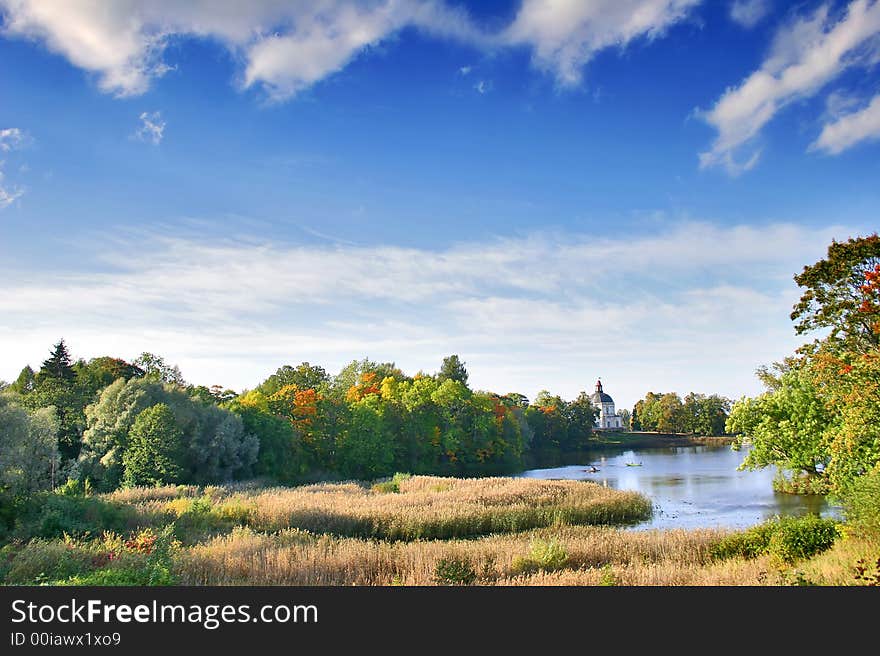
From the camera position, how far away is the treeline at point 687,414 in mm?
157750

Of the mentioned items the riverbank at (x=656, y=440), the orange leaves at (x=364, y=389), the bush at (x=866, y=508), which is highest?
the orange leaves at (x=364, y=389)

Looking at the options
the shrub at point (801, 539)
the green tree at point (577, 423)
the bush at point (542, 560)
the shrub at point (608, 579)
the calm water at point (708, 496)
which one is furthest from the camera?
the green tree at point (577, 423)

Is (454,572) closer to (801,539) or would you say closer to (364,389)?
(801,539)

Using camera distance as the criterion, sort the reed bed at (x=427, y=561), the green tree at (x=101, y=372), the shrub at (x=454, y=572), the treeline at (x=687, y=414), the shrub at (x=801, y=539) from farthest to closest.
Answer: the treeline at (x=687, y=414) → the green tree at (x=101, y=372) → the shrub at (x=801, y=539) → the shrub at (x=454, y=572) → the reed bed at (x=427, y=561)

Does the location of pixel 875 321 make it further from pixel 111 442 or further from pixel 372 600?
pixel 111 442

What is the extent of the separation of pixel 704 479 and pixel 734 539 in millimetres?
40349

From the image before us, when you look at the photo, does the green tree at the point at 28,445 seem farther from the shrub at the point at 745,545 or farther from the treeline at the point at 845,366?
the treeline at the point at 845,366

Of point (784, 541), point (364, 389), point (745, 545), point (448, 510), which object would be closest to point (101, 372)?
point (364, 389)

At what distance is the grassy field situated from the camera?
15656 millimetres

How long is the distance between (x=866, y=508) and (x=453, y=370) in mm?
119415

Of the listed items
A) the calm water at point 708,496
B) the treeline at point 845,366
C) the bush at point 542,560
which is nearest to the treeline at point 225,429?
the calm water at point 708,496

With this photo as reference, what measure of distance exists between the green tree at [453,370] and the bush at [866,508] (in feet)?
385

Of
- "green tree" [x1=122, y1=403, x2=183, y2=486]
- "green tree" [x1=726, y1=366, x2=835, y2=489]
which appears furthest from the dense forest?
"green tree" [x1=726, y1=366, x2=835, y2=489]

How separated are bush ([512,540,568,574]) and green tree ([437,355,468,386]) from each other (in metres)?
118
